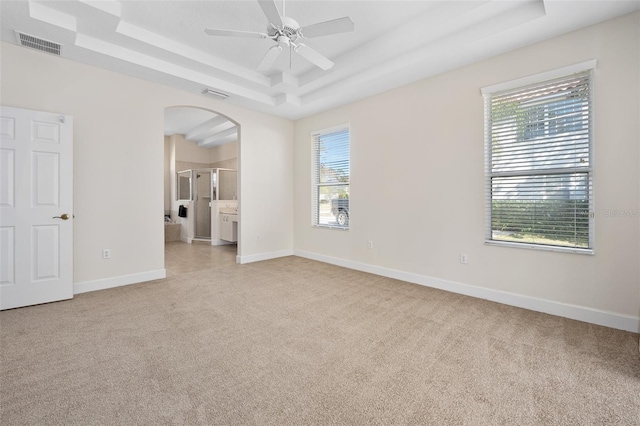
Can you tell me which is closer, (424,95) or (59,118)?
(59,118)

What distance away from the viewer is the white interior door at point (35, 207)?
2.90 m

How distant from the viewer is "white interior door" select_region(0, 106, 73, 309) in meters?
2.90

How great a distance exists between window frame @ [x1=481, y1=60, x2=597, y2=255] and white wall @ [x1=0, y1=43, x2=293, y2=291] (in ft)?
13.1

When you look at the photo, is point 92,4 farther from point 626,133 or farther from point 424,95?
point 626,133

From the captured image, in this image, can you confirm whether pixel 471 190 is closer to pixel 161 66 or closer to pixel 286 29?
pixel 286 29

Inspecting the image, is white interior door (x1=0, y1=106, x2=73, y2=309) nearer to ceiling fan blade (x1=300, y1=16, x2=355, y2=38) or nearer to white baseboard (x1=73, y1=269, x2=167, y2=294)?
white baseboard (x1=73, y1=269, x2=167, y2=294)

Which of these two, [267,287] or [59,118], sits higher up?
[59,118]

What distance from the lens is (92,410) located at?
152 centimetres

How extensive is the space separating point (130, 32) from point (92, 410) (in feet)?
11.8

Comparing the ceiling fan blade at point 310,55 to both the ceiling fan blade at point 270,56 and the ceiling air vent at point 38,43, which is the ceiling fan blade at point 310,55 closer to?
the ceiling fan blade at point 270,56

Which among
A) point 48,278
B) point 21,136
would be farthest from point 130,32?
point 48,278

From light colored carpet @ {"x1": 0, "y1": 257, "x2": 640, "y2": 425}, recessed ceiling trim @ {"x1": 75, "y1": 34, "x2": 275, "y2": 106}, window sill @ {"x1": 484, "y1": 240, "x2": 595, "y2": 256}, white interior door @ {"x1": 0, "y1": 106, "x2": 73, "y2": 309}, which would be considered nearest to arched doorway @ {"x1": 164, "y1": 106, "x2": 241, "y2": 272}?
recessed ceiling trim @ {"x1": 75, "y1": 34, "x2": 275, "y2": 106}

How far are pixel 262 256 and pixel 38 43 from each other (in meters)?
4.06

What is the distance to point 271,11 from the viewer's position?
211 centimetres
